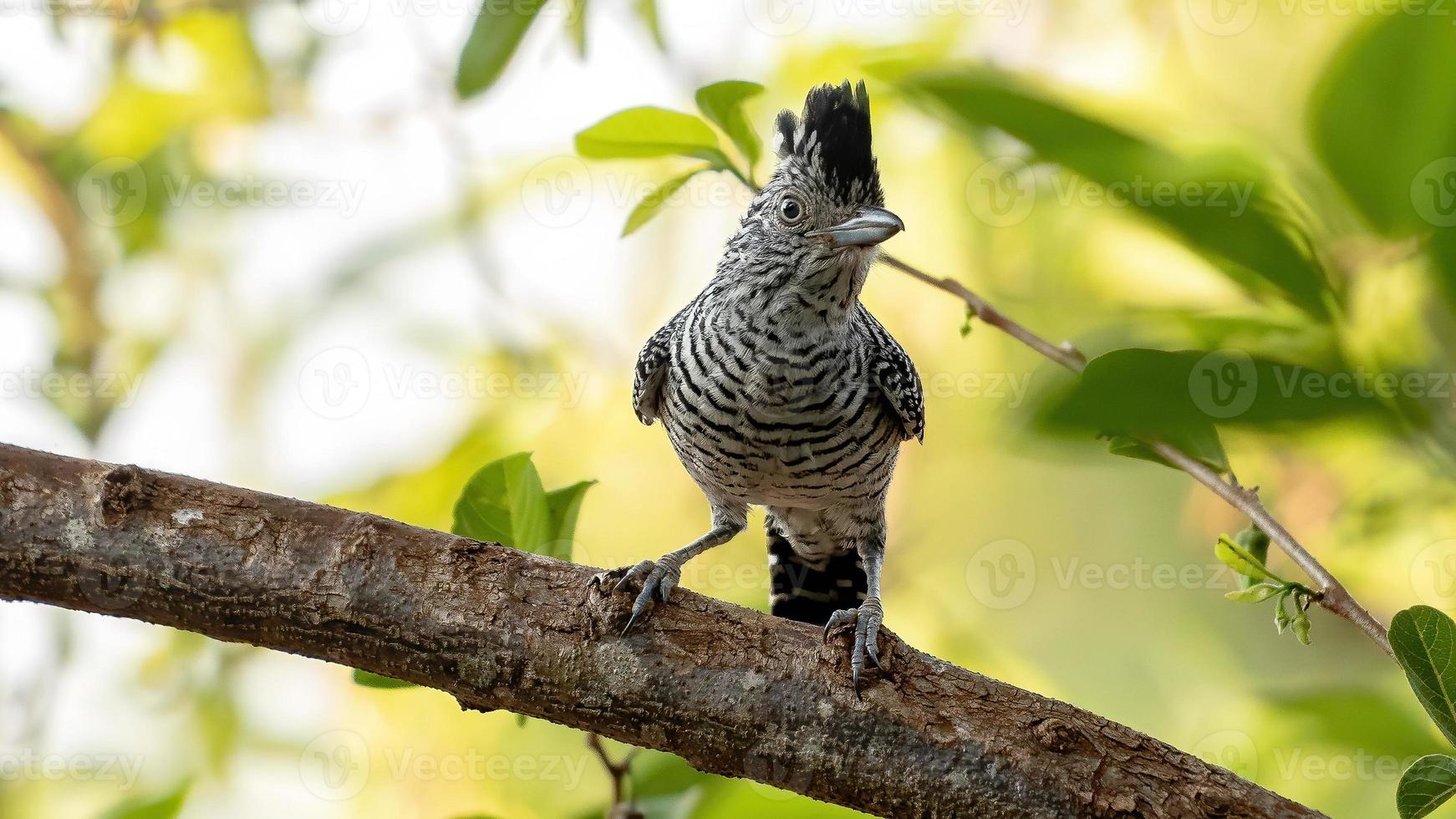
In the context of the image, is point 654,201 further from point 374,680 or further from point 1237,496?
point 1237,496

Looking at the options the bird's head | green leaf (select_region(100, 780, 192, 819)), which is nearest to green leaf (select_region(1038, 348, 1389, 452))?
the bird's head

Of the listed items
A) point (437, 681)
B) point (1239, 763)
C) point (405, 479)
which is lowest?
point (437, 681)

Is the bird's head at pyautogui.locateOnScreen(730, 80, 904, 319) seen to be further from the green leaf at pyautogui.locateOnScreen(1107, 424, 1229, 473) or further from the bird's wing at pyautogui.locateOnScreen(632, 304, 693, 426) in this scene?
the green leaf at pyautogui.locateOnScreen(1107, 424, 1229, 473)

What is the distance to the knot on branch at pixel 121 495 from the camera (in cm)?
189

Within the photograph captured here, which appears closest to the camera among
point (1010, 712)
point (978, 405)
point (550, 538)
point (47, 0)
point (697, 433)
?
point (1010, 712)

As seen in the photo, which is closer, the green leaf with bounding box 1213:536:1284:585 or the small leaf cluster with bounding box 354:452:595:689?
the green leaf with bounding box 1213:536:1284:585

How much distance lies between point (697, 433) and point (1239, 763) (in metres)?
1.68

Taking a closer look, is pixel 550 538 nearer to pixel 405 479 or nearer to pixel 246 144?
pixel 405 479

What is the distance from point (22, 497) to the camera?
190 centimetres

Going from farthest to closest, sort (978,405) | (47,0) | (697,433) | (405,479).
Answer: (978,405) → (405,479) → (47,0) → (697,433)

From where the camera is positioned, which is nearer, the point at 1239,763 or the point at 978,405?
the point at 1239,763

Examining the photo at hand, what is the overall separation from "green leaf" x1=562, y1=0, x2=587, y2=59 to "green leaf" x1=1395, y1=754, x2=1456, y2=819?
1667mm

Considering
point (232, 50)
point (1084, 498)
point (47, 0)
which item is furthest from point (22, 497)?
point (1084, 498)

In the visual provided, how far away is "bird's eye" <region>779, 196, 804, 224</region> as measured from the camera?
2703 mm
